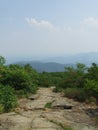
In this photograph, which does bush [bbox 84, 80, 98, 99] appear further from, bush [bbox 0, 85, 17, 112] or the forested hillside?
bush [bbox 0, 85, 17, 112]

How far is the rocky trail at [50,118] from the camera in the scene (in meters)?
10.7

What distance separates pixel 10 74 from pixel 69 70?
5045 mm

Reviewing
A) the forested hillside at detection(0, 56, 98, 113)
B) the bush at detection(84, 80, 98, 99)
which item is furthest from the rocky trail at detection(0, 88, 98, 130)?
the bush at detection(84, 80, 98, 99)

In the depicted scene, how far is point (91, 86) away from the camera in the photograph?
53.3 feet

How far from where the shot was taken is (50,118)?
11.8 m

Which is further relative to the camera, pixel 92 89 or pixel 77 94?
pixel 77 94

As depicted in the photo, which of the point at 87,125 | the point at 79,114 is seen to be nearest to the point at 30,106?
the point at 79,114

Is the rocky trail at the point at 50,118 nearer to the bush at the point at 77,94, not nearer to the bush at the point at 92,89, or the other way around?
the bush at the point at 77,94

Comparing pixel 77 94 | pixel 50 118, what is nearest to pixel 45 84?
pixel 77 94

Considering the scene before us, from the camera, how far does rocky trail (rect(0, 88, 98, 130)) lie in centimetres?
1071

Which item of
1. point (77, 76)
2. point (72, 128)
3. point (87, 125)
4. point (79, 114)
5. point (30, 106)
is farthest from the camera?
point (77, 76)

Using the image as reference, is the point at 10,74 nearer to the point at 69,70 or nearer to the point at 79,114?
the point at 69,70

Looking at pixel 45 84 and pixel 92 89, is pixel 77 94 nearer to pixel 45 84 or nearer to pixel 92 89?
pixel 92 89

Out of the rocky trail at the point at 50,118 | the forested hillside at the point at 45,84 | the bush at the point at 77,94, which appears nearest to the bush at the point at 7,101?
the forested hillside at the point at 45,84
